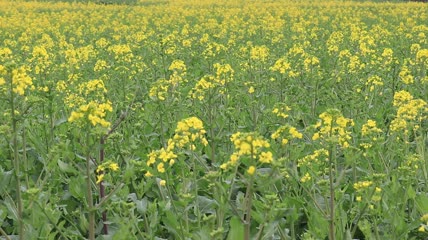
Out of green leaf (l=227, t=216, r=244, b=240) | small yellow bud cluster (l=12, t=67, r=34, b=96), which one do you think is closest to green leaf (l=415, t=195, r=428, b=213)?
green leaf (l=227, t=216, r=244, b=240)

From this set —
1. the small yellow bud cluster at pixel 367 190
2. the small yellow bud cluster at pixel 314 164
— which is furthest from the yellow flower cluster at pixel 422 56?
the small yellow bud cluster at pixel 367 190

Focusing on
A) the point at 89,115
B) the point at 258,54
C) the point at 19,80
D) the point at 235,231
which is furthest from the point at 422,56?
the point at 19,80

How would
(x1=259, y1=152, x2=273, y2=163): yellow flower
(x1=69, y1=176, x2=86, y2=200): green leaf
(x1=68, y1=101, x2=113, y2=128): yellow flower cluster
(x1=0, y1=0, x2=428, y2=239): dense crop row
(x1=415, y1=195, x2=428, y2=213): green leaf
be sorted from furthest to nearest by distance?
(x1=69, y1=176, x2=86, y2=200): green leaf
(x1=415, y1=195, x2=428, y2=213): green leaf
(x1=0, y1=0, x2=428, y2=239): dense crop row
(x1=68, y1=101, x2=113, y2=128): yellow flower cluster
(x1=259, y1=152, x2=273, y2=163): yellow flower

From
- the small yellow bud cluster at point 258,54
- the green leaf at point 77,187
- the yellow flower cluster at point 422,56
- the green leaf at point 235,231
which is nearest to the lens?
the green leaf at point 235,231

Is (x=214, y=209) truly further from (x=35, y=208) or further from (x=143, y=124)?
(x=143, y=124)

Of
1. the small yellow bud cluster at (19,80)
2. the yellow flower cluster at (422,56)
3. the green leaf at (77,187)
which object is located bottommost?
the green leaf at (77,187)

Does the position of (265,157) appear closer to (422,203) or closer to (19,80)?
(19,80)

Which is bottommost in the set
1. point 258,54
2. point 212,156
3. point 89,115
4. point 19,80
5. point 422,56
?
point 212,156

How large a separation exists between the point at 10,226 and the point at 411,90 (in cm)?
437

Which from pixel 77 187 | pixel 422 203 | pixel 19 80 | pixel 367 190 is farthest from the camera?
pixel 77 187

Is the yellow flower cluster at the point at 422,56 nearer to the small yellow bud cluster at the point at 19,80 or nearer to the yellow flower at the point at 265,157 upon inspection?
the yellow flower at the point at 265,157

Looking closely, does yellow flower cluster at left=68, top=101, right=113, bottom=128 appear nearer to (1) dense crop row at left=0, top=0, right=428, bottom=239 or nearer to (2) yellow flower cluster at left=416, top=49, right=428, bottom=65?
(1) dense crop row at left=0, top=0, right=428, bottom=239

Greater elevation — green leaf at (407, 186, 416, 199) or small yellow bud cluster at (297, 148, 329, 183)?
small yellow bud cluster at (297, 148, 329, 183)

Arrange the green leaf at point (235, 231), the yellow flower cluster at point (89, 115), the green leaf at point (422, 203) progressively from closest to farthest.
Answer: the yellow flower cluster at point (89, 115) → the green leaf at point (235, 231) → the green leaf at point (422, 203)
